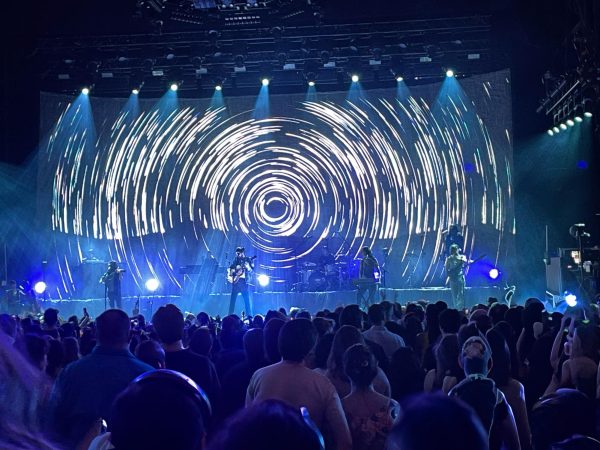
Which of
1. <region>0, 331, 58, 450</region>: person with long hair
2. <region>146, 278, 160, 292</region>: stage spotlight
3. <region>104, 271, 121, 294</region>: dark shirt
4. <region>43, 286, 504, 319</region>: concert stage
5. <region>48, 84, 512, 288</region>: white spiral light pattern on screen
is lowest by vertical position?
<region>43, 286, 504, 319</region>: concert stage

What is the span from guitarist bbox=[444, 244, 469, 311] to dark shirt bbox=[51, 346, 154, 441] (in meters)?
14.0

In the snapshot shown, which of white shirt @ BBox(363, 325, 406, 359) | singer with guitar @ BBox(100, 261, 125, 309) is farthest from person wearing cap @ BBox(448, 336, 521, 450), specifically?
singer with guitar @ BBox(100, 261, 125, 309)

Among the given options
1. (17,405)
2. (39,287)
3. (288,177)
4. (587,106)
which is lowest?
(39,287)

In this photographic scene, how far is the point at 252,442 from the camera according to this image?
4.60 feet

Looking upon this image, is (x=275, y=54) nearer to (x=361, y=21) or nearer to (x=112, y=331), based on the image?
(x=361, y=21)

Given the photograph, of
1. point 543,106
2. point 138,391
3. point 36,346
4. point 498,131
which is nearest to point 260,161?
point 498,131

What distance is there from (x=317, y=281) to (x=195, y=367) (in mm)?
16660

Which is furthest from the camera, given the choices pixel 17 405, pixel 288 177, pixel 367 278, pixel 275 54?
pixel 288 177

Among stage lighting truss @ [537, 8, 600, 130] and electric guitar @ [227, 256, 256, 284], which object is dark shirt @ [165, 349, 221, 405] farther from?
electric guitar @ [227, 256, 256, 284]

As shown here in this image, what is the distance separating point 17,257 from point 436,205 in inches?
449

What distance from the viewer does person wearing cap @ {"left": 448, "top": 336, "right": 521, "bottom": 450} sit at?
3.29m

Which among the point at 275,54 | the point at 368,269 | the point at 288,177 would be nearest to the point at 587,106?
the point at 368,269

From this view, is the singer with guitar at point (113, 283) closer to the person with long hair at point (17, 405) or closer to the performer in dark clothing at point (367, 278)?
the performer in dark clothing at point (367, 278)

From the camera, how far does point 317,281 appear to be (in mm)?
21203
